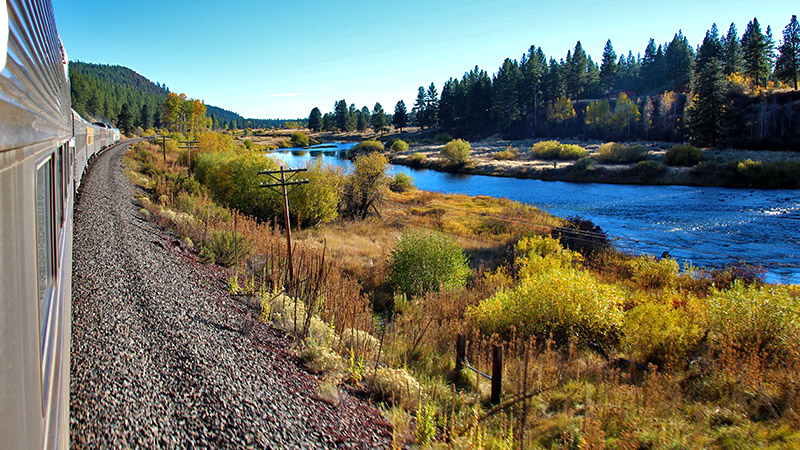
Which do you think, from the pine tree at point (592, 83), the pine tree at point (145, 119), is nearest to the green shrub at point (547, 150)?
the pine tree at point (592, 83)

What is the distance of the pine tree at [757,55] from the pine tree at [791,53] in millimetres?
3088

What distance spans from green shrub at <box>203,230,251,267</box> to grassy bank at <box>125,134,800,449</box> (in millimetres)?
32

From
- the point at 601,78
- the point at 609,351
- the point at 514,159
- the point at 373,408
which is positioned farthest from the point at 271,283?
the point at 601,78

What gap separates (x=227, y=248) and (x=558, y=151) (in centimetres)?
5706

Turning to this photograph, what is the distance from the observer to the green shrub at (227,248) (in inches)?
396

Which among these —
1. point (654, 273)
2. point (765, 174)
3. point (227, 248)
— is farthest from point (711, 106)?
point (227, 248)

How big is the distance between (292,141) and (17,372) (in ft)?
366

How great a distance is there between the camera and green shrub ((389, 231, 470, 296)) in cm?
1402

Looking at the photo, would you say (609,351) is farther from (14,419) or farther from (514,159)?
(514,159)

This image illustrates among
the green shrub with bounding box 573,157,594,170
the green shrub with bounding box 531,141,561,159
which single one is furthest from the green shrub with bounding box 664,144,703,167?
the green shrub with bounding box 531,141,561,159

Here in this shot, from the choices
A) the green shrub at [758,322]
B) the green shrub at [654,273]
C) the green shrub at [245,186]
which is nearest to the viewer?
the green shrub at [758,322]

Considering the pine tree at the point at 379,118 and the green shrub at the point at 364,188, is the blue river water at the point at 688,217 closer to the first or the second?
the green shrub at the point at 364,188

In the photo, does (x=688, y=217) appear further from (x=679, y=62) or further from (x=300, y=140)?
(x=300, y=140)

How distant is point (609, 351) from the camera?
368 inches
